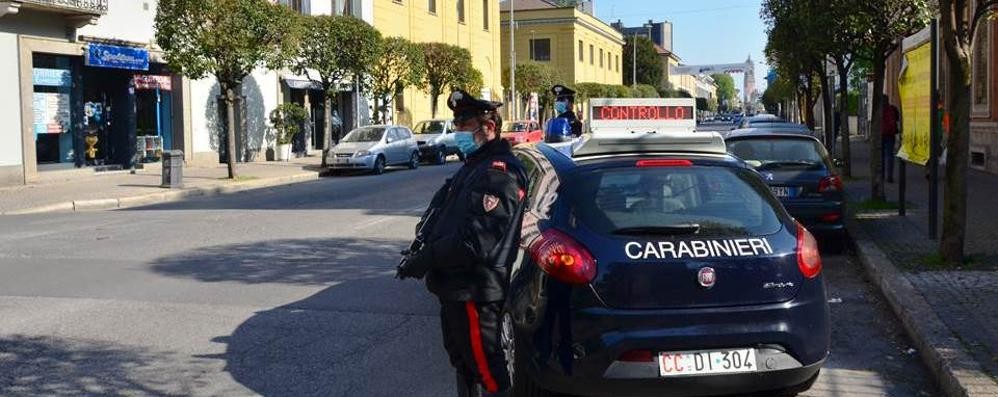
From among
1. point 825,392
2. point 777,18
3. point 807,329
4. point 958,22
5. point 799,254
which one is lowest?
point 825,392

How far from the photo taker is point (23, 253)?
11539 millimetres

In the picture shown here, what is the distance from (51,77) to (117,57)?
196 centimetres

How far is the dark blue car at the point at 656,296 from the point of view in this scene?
15.5 feet

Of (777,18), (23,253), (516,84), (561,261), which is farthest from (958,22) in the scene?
(516,84)

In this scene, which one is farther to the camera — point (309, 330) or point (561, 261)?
point (309, 330)

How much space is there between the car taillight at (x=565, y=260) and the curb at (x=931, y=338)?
223 cm

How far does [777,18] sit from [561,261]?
20198 millimetres

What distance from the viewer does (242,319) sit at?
7.88 meters

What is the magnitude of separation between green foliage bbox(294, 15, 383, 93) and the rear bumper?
2595 centimetres

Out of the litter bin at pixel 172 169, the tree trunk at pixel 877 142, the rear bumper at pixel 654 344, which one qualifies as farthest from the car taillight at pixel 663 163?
the litter bin at pixel 172 169

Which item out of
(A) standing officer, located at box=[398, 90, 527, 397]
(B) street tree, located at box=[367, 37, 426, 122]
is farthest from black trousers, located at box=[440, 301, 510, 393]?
(B) street tree, located at box=[367, 37, 426, 122]

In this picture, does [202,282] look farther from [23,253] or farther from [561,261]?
[561,261]

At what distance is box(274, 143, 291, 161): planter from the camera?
33.8 meters

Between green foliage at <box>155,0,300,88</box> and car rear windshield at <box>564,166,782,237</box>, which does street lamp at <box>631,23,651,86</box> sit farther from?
car rear windshield at <box>564,166,782,237</box>
